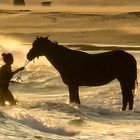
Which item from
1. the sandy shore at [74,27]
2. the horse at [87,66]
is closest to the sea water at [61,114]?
the horse at [87,66]

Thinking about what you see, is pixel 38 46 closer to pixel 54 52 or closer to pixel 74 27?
pixel 54 52

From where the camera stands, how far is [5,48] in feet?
73.4

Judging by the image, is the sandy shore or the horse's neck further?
the sandy shore

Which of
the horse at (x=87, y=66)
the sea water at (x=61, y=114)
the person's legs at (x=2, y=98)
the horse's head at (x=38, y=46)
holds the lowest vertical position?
the sea water at (x=61, y=114)

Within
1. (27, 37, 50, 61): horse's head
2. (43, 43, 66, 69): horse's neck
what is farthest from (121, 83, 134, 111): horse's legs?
(27, 37, 50, 61): horse's head

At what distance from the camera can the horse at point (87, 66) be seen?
13.2 meters

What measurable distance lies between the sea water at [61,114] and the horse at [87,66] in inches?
17.7

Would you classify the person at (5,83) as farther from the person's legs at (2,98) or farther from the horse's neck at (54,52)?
the horse's neck at (54,52)

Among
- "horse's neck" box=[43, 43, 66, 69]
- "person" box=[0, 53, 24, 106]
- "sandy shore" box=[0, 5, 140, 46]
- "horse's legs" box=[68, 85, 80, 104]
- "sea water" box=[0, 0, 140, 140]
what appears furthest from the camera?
"sandy shore" box=[0, 5, 140, 46]

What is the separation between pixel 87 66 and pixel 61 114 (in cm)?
218

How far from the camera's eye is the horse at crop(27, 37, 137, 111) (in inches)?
521

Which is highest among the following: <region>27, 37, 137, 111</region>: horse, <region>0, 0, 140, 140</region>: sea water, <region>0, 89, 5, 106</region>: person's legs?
<region>27, 37, 137, 111</region>: horse

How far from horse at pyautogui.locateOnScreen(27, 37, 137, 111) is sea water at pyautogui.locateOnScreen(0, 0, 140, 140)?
448 mm

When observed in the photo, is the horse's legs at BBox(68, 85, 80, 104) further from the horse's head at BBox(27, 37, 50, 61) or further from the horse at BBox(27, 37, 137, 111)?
the horse's head at BBox(27, 37, 50, 61)
